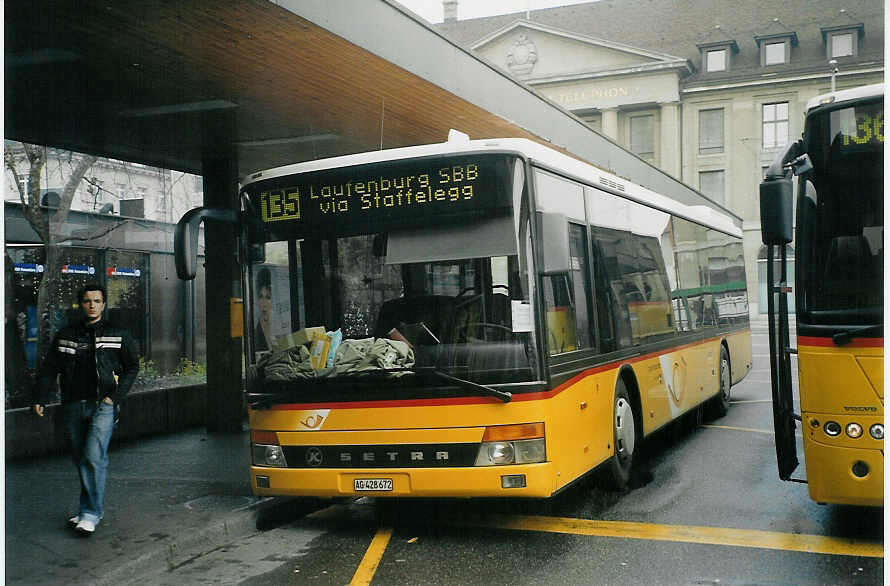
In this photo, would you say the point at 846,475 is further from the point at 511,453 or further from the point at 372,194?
the point at 372,194

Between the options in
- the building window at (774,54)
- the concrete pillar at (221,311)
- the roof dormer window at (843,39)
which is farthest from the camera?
the building window at (774,54)

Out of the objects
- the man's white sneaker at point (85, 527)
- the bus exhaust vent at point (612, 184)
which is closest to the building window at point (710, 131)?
the bus exhaust vent at point (612, 184)

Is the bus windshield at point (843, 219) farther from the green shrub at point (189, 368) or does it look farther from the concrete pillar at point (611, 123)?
the concrete pillar at point (611, 123)

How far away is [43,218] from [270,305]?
6.93 meters

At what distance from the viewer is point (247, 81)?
29.8 feet

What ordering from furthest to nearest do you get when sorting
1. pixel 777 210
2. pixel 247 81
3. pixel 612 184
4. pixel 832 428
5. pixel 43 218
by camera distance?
pixel 43 218 → pixel 247 81 → pixel 612 184 → pixel 777 210 → pixel 832 428

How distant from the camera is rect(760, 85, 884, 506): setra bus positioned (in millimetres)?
5973

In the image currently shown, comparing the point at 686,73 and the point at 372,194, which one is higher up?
the point at 686,73

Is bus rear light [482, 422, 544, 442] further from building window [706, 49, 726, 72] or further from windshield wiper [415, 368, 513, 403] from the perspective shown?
building window [706, 49, 726, 72]

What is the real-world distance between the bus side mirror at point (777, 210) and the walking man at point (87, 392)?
4.79 metres

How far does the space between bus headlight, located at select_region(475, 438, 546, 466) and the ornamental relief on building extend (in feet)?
113

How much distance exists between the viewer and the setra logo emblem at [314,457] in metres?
6.92

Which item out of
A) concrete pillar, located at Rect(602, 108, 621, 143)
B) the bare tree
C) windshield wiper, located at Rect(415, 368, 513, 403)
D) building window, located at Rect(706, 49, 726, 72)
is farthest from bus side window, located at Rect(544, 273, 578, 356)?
concrete pillar, located at Rect(602, 108, 621, 143)

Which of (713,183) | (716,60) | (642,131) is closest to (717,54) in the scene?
(716,60)
